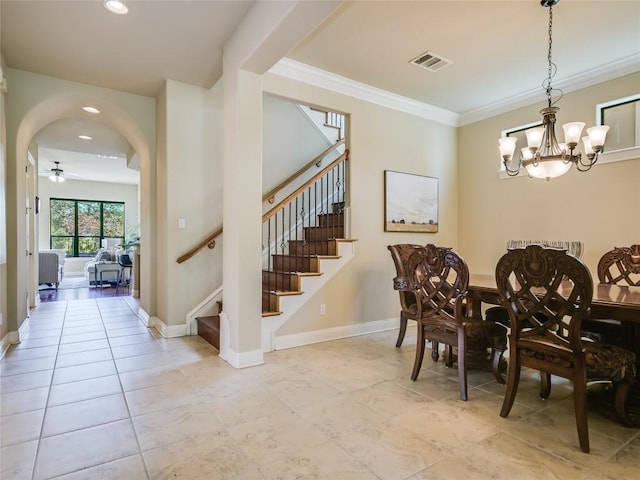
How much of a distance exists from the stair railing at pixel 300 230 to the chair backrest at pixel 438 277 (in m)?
1.54

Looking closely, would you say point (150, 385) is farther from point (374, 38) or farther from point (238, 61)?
point (374, 38)

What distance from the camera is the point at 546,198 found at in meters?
4.36

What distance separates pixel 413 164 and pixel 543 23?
2.09 m

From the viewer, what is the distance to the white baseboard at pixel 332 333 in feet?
11.9

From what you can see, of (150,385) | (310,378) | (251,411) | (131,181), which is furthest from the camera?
(131,181)

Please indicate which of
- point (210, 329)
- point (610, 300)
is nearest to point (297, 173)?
point (210, 329)

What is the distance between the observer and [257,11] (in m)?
2.62

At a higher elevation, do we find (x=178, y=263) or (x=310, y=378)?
(x=178, y=263)

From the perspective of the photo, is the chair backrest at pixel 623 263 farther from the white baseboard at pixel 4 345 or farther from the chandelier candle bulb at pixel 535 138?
the white baseboard at pixel 4 345

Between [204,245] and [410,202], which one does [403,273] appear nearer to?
[410,202]

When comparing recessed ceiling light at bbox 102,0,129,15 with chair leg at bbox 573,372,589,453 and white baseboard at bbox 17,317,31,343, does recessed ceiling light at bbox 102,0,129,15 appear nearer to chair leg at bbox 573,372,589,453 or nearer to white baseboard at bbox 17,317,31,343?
white baseboard at bbox 17,317,31,343

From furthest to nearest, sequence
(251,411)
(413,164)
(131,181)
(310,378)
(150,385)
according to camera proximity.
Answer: (131,181) → (413,164) → (310,378) → (150,385) → (251,411)

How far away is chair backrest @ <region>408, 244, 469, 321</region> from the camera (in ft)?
8.07

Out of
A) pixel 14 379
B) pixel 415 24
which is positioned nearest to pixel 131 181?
pixel 14 379
